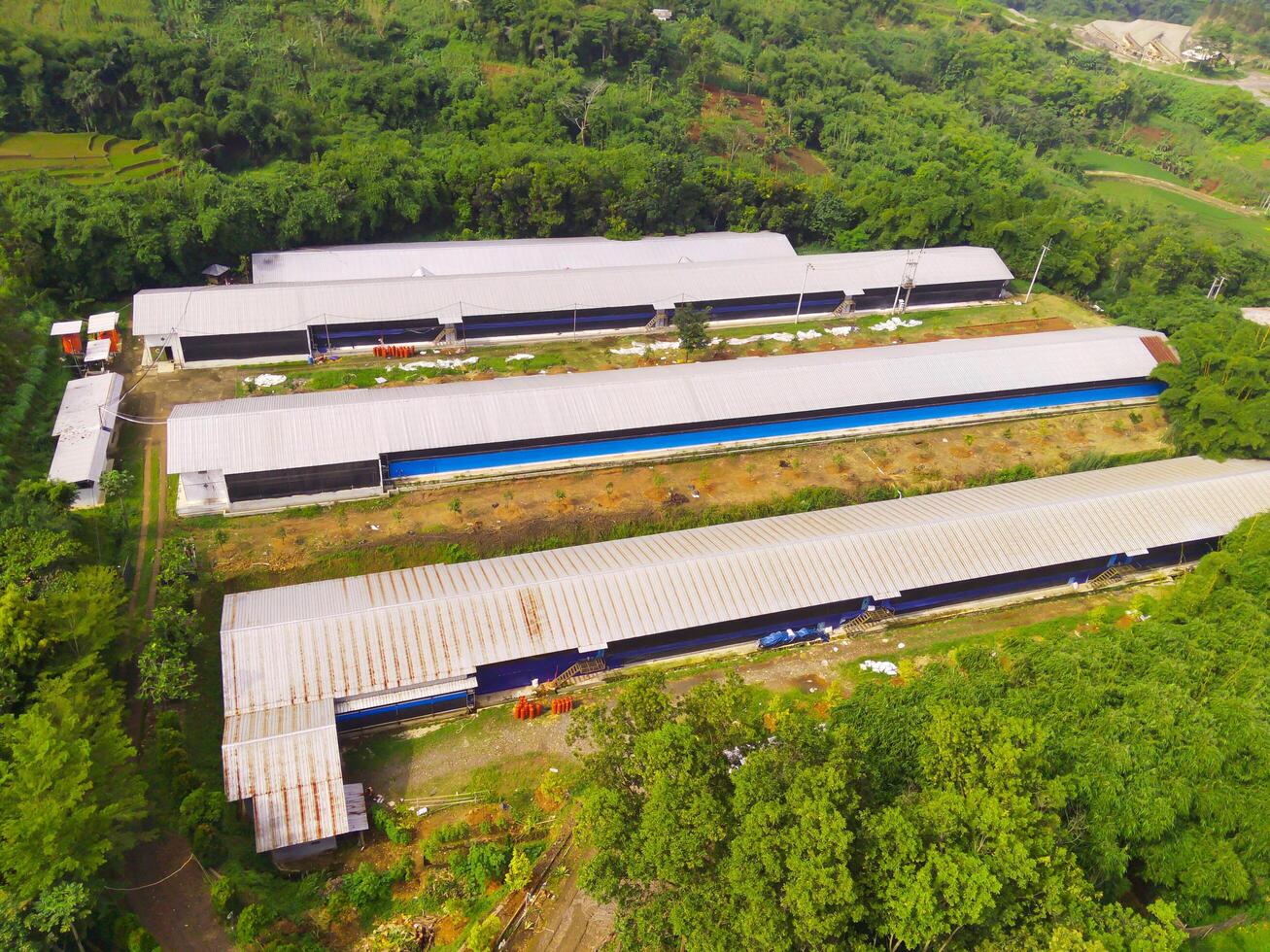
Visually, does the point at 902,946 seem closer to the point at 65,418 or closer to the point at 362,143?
the point at 65,418

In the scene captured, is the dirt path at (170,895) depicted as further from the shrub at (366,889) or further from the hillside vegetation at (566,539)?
the shrub at (366,889)

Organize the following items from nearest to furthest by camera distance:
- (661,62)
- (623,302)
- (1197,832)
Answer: (1197,832) → (623,302) → (661,62)

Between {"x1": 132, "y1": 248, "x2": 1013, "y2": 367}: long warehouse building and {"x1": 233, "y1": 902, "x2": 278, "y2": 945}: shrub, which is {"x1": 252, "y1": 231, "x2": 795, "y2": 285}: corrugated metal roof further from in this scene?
{"x1": 233, "y1": 902, "x2": 278, "y2": 945}: shrub

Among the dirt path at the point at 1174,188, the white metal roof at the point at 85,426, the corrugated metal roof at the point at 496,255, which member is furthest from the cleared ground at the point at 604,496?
the dirt path at the point at 1174,188

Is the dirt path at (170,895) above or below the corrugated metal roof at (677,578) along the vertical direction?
below

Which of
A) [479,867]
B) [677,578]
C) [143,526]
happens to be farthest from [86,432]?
[479,867]

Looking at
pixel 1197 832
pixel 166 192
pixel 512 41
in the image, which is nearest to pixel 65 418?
pixel 166 192

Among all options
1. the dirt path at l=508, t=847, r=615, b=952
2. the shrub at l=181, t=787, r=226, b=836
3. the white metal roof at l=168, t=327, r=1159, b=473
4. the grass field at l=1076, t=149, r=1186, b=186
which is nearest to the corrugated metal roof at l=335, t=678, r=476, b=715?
the shrub at l=181, t=787, r=226, b=836
